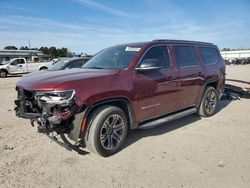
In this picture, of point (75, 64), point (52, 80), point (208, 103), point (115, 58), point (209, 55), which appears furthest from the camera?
point (75, 64)

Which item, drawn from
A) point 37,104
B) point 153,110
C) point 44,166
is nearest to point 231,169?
point 153,110

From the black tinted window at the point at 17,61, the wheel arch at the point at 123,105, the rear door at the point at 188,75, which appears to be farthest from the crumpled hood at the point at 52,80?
the black tinted window at the point at 17,61

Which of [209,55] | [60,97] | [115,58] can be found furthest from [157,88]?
[209,55]

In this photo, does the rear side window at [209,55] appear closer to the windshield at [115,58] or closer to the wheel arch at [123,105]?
the windshield at [115,58]

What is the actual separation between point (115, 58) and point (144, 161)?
216 centimetres

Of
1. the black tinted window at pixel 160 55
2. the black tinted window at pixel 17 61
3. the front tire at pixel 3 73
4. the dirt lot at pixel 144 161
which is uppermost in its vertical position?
the black tinted window at pixel 160 55

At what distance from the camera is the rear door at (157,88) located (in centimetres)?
471

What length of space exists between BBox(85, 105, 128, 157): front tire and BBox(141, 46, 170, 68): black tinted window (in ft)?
4.42

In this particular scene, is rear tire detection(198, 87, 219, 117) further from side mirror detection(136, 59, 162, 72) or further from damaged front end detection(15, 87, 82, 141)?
damaged front end detection(15, 87, 82, 141)

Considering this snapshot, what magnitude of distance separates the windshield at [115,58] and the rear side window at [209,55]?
7.80ft

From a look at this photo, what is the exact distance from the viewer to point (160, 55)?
5.29 metres

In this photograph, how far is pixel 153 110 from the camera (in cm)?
501

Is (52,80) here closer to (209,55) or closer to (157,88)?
(157,88)

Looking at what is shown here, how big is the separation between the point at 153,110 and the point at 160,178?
1.64 meters
